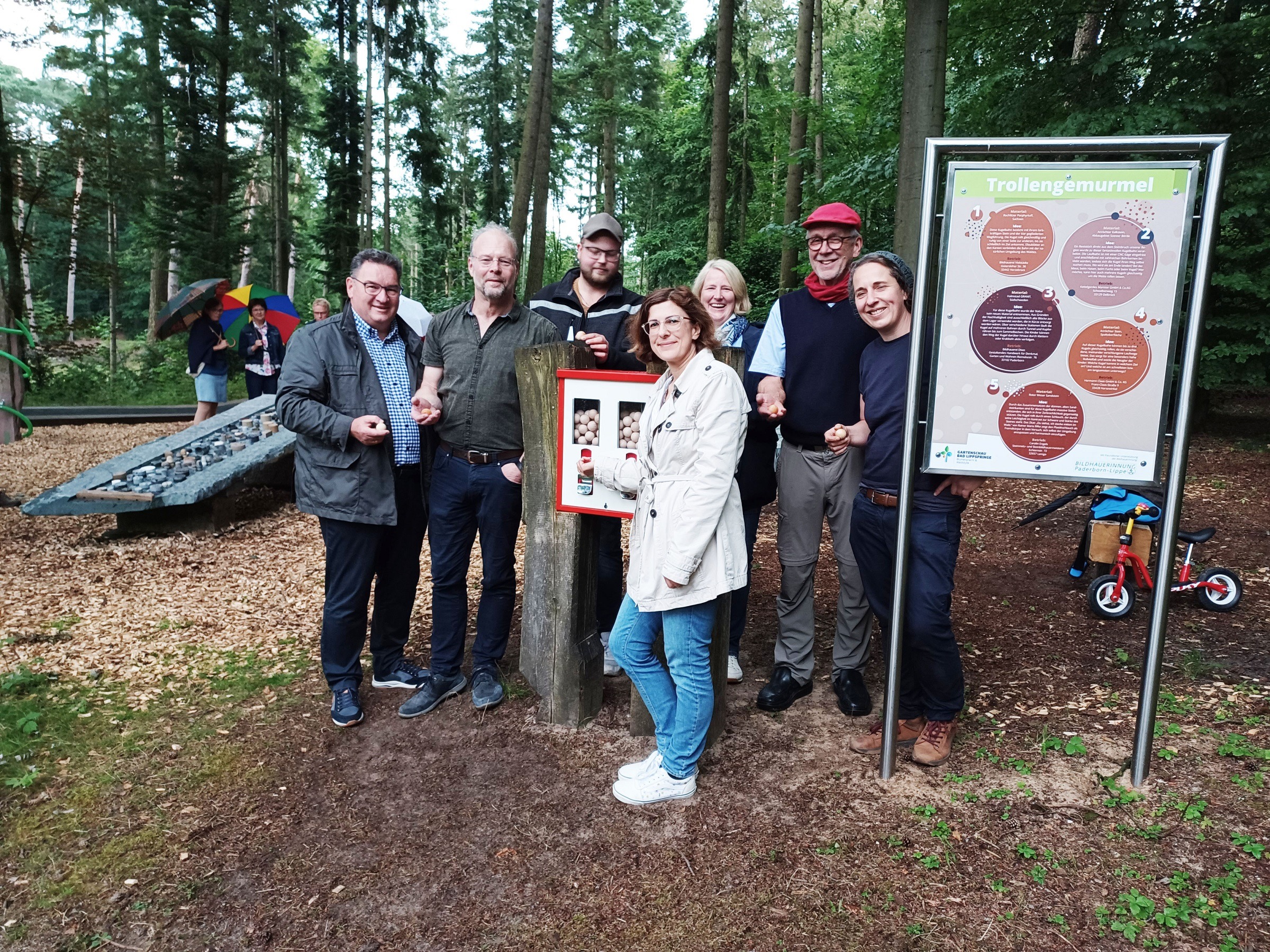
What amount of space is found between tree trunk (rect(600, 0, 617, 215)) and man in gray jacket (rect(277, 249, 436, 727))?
714 inches

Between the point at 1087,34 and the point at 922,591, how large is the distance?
10.8 meters

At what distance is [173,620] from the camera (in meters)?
5.03

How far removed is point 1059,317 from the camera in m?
2.73

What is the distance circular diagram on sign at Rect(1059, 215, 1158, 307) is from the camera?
265 cm

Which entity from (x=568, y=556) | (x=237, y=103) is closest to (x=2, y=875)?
(x=568, y=556)

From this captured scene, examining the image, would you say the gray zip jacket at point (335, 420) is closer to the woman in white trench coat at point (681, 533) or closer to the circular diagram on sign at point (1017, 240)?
the woman in white trench coat at point (681, 533)

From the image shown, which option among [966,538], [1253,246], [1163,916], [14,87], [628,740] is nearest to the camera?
[1163,916]

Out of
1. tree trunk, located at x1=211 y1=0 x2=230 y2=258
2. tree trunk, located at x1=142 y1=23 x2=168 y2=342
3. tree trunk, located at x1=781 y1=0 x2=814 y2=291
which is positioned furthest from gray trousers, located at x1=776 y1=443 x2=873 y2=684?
tree trunk, located at x1=211 y1=0 x2=230 y2=258

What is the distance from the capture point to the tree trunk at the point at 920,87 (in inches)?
224

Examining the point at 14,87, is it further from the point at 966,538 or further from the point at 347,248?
the point at 966,538

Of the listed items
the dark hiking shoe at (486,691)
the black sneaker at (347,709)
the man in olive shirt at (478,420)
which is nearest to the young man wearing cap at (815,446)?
the man in olive shirt at (478,420)

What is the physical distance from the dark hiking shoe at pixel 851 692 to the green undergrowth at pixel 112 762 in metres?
2.53

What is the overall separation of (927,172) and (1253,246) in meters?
7.80

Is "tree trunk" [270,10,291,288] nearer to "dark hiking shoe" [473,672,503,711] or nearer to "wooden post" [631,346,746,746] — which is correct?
"dark hiking shoe" [473,672,503,711]
